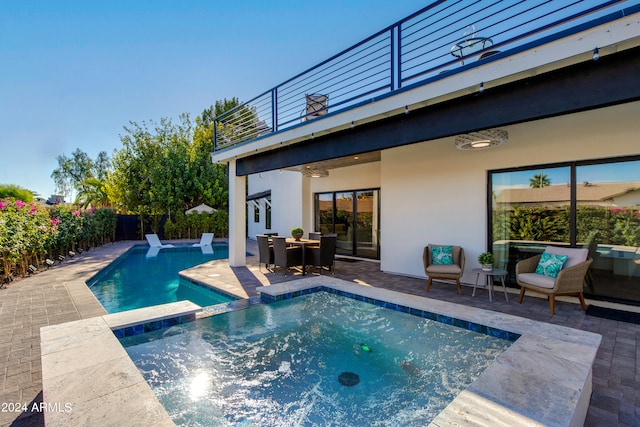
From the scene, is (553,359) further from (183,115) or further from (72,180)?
(72,180)

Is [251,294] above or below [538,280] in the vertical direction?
below

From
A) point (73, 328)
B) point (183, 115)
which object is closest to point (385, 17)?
point (73, 328)

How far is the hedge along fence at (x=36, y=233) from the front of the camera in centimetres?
764

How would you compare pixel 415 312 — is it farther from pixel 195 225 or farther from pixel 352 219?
pixel 195 225

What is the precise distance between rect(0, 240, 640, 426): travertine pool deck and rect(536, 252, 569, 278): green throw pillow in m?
0.61

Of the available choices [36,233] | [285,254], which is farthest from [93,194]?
[285,254]

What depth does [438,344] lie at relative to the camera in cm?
420

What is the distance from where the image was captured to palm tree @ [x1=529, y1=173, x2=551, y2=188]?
618 centimetres

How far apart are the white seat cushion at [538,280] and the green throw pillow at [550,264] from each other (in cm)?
11

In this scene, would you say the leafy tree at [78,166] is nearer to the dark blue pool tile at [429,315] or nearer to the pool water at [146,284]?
the pool water at [146,284]

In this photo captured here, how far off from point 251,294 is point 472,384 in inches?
184

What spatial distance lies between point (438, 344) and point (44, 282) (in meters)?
9.24

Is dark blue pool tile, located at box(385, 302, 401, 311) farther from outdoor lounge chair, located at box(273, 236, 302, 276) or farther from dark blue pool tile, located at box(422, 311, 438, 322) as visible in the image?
outdoor lounge chair, located at box(273, 236, 302, 276)

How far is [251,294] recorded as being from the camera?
629cm
